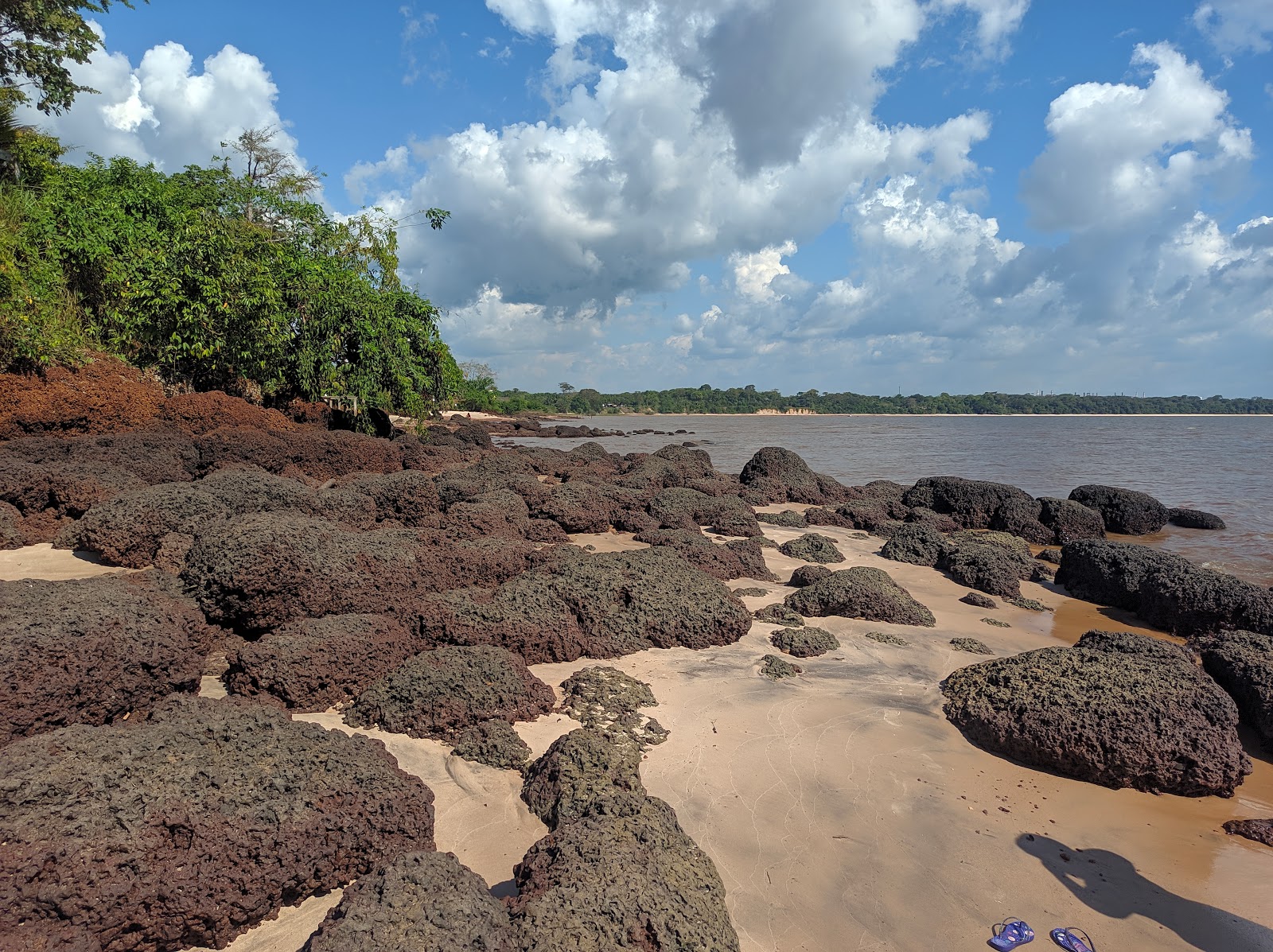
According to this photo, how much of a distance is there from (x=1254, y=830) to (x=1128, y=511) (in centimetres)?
1219

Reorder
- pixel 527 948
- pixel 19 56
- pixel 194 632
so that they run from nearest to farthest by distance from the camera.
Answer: pixel 527 948 → pixel 194 632 → pixel 19 56

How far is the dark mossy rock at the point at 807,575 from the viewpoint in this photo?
802cm

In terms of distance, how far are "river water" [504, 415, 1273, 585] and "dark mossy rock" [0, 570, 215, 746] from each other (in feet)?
44.3

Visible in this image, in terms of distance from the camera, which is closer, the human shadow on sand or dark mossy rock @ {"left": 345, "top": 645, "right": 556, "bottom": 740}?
the human shadow on sand

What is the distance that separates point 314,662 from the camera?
446cm

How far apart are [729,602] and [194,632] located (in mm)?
4187

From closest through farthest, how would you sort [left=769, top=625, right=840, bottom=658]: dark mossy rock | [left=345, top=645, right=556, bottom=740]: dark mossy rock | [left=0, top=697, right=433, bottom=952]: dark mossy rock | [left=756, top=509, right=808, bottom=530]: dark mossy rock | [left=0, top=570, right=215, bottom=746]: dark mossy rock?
[left=0, top=697, right=433, bottom=952]: dark mossy rock < [left=0, top=570, right=215, bottom=746]: dark mossy rock < [left=345, top=645, right=556, bottom=740]: dark mossy rock < [left=769, top=625, right=840, bottom=658]: dark mossy rock < [left=756, top=509, right=808, bottom=530]: dark mossy rock

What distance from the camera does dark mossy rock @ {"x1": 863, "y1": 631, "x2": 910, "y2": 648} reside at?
252 inches

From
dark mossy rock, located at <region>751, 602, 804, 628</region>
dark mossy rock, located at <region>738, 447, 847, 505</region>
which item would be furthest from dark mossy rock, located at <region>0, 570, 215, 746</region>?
dark mossy rock, located at <region>738, 447, 847, 505</region>

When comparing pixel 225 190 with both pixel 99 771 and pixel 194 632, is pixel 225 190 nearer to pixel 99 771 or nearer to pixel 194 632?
pixel 194 632

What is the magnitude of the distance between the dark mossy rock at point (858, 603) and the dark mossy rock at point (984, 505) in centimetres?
720

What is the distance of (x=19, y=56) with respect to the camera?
63.9ft

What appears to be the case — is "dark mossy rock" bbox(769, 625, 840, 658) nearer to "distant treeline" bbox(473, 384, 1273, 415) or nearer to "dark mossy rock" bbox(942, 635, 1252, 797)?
"dark mossy rock" bbox(942, 635, 1252, 797)

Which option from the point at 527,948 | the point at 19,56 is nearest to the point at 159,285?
the point at 19,56
